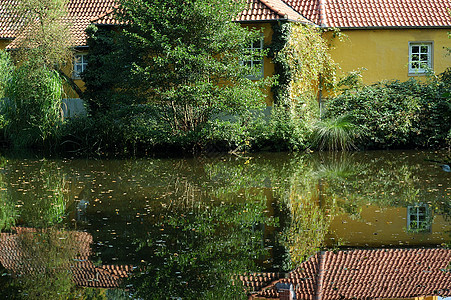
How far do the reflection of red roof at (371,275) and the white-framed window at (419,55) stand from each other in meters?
18.4

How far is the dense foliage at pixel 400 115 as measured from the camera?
2062cm

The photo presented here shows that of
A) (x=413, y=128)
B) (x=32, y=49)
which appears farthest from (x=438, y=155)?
(x=32, y=49)

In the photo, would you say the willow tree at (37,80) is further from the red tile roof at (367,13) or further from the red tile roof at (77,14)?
the red tile roof at (77,14)

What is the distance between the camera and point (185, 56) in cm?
1844

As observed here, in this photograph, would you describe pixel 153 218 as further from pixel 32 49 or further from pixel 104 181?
pixel 32 49

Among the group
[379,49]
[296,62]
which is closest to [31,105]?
[296,62]

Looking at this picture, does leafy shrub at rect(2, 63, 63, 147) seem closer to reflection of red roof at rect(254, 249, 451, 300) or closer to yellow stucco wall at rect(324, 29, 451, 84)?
yellow stucco wall at rect(324, 29, 451, 84)

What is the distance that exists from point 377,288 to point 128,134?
14987 millimetres

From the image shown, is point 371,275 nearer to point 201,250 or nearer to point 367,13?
point 201,250

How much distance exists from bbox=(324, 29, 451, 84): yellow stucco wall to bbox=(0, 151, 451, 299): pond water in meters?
8.67

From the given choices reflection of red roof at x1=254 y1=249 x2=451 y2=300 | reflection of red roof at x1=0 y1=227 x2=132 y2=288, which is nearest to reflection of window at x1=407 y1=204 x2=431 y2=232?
reflection of red roof at x1=254 y1=249 x2=451 y2=300

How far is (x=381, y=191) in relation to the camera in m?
12.5

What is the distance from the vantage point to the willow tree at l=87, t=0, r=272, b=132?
18656 mm

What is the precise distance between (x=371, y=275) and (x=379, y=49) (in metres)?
19.3
